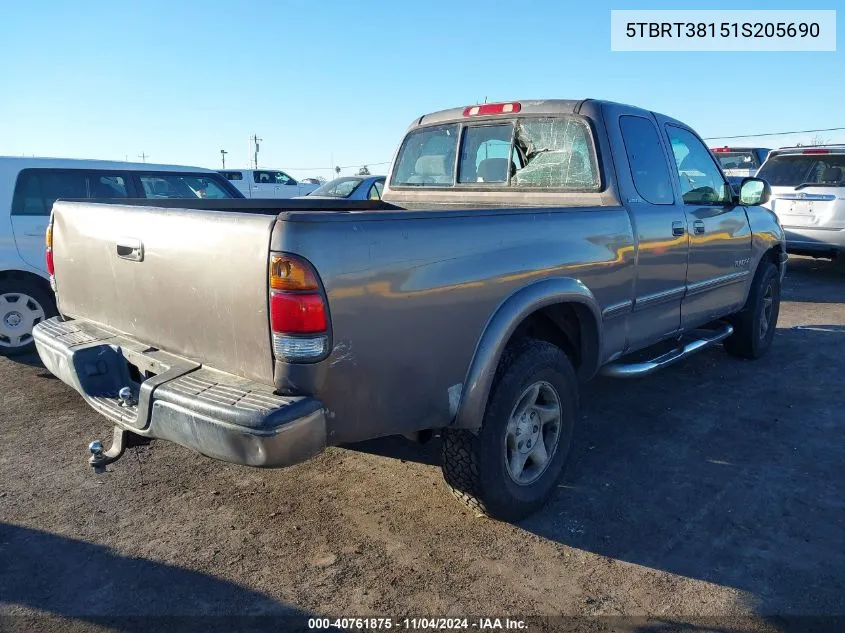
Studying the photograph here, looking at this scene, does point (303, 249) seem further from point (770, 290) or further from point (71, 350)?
point (770, 290)

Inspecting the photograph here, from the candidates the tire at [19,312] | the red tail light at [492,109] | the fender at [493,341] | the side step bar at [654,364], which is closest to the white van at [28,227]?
the tire at [19,312]

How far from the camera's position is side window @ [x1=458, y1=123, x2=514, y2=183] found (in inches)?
167

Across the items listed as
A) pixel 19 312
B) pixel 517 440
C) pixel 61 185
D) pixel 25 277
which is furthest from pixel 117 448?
pixel 61 185

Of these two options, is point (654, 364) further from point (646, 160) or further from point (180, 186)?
point (180, 186)

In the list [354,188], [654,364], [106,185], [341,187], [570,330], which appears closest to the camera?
[570,330]

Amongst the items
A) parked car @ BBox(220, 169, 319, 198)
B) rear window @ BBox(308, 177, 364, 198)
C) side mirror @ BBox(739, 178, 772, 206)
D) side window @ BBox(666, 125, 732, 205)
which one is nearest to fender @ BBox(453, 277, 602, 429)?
side window @ BBox(666, 125, 732, 205)

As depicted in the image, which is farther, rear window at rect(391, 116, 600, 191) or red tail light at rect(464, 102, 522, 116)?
red tail light at rect(464, 102, 522, 116)

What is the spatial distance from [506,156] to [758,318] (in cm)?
293

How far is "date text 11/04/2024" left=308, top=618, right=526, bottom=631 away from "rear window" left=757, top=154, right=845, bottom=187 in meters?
8.86

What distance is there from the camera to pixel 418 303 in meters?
2.42

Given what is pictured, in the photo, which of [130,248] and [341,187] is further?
[341,187]

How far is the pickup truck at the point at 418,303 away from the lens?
221cm

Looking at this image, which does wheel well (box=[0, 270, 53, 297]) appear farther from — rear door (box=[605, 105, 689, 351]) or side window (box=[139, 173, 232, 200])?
rear door (box=[605, 105, 689, 351])

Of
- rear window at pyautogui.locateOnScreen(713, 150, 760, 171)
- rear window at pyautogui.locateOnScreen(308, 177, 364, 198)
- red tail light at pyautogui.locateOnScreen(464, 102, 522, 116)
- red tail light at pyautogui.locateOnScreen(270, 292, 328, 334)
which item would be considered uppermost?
rear window at pyautogui.locateOnScreen(713, 150, 760, 171)
